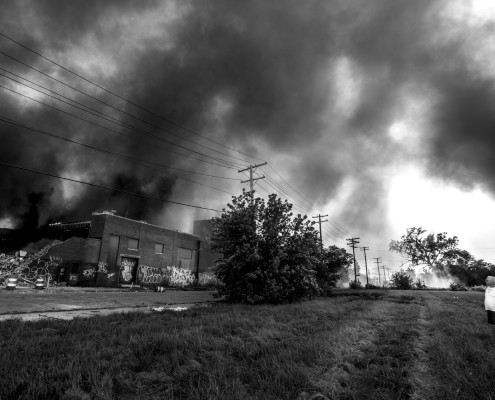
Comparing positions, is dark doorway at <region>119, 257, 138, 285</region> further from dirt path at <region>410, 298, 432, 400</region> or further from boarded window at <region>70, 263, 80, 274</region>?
dirt path at <region>410, 298, 432, 400</region>

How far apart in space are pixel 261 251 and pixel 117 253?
76.4ft

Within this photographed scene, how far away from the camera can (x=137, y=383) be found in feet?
11.6

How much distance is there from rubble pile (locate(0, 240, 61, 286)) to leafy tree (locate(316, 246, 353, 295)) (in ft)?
75.0

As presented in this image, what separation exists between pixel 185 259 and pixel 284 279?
29.1m

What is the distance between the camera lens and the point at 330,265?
2659 cm

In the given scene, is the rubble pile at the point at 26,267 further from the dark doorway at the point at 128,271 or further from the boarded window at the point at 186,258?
the boarded window at the point at 186,258

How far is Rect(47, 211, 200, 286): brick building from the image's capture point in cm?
2939

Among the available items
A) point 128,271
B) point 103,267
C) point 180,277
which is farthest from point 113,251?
A: point 180,277

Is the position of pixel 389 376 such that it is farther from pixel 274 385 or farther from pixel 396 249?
pixel 396 249

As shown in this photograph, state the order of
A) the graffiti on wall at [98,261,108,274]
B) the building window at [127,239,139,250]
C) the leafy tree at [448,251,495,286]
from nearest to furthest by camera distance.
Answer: the graffiti on wall at [98,261,108,274], the building window at [127,239,139,250], the leafy tree at [448,251,495,286]

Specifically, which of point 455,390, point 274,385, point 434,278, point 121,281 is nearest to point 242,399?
point 274,385

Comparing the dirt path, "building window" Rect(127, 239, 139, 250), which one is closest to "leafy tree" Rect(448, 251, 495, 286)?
"building window" Rect(127, 239, 139, 250)

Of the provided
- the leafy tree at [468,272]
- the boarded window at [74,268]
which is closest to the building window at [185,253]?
the boarded window at [74,268]

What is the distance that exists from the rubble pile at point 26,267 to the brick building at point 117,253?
749 millimetres
